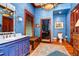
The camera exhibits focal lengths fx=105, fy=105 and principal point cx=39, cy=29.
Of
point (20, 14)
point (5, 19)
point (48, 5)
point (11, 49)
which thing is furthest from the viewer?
point (20, 14)

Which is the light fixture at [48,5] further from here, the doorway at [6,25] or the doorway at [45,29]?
the doorway at [6,25]

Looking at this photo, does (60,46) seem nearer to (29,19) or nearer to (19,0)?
(29,19)

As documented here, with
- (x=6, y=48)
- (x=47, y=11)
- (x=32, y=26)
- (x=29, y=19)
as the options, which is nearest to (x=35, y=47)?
(x=32, y=26)

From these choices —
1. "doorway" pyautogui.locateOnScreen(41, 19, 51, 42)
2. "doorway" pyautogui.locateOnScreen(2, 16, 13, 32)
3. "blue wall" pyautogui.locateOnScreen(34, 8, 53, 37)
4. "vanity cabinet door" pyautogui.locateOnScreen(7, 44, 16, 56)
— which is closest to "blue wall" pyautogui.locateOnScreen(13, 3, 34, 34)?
"blue wall" pyautogui.locateOnScreen(34, 8, 53, 37)

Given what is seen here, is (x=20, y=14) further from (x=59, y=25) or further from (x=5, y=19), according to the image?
(x=59, y=25)

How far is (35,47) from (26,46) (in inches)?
20.2

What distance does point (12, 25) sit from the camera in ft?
10.5

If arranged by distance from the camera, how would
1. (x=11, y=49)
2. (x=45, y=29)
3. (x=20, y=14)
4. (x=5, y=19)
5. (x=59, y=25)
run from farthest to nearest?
(x=59, y=25), (x=20, y=14), (x=45, y=29), (x=5, y=19), (x=11, y=49)

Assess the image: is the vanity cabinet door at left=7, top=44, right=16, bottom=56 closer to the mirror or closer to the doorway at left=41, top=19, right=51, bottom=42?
the mirror

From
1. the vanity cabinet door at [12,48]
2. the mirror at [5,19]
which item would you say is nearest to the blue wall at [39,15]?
the mirror at [5,19]

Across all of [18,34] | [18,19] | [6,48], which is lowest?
[6,48]

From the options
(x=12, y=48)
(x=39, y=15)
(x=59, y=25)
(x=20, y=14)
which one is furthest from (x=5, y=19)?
(x=59, y=25)

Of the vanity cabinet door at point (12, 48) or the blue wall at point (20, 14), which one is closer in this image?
the vanity cabinet door at point (12, 48)

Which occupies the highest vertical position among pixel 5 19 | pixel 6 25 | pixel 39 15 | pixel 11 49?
pixel 39 15
